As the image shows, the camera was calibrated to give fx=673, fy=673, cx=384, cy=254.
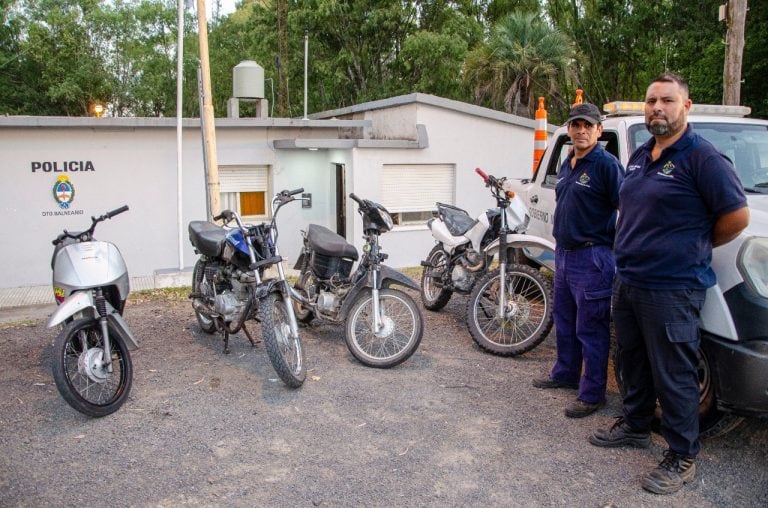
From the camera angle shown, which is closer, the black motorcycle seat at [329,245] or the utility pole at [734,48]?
the black motorcycle seat at [329,245]

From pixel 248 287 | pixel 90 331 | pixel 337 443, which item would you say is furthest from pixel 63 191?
pixel 337 443

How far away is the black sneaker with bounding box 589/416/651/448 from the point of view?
3998 mm

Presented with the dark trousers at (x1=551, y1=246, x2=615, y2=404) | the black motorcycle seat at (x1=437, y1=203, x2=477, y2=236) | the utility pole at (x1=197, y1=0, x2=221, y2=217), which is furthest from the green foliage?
the dark trousers at (x1=551, y1=246, x2=615, y2=404)

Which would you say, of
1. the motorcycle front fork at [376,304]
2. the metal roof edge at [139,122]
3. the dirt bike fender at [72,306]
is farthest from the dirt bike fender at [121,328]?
the metal roof edge at [139,122]

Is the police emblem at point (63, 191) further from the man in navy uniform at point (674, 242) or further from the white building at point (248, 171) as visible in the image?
the man in navy uniform at point (674, 242)

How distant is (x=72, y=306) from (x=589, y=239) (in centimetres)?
345

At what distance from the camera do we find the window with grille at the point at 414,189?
1286 centimetres

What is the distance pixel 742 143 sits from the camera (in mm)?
5129

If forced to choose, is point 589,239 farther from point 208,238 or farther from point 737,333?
point 208,238

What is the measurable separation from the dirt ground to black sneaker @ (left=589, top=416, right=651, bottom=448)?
0.05 m

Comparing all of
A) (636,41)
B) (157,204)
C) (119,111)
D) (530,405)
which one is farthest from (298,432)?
(119,111)

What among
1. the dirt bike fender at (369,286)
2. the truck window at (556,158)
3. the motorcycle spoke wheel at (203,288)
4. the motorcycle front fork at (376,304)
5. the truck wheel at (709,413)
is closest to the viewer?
the truck wheel at (709,413)

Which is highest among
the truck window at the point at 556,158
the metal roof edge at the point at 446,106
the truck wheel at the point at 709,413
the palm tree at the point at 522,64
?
the palm tree at the point at 522,64

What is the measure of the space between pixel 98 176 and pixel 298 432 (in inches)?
359
